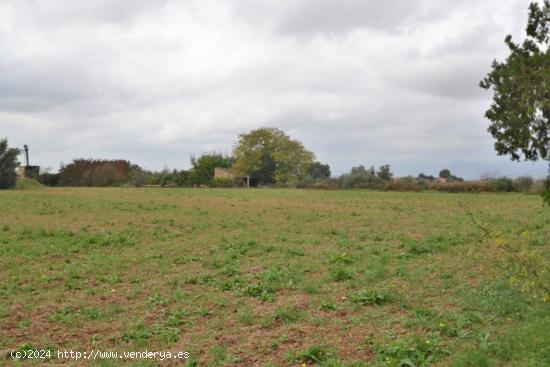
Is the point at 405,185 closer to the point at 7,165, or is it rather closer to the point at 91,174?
the point at 7,165

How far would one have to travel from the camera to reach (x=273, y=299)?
241 inches

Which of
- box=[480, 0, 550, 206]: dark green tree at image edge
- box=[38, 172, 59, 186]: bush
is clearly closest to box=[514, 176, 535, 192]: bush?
box=[480, 0, 550, 206]: dark green tree at image edge

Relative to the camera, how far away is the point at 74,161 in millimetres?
65875

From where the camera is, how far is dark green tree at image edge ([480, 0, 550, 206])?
20.3 ft

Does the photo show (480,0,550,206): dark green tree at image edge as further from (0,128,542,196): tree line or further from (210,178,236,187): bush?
(210,178,236,187): bush

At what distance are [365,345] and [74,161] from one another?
226 feet

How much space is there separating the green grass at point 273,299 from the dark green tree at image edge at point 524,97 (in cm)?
215

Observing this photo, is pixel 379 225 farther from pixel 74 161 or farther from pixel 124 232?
pixel 74 161

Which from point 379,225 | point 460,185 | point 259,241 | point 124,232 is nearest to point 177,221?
point 124,232

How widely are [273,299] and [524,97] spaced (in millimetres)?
4576

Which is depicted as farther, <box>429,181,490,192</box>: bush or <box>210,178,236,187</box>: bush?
<box>210,178,236,187</box>: bush

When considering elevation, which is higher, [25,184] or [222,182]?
[222,182]

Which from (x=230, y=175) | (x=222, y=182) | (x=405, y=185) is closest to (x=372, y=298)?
(x=405, y=185)

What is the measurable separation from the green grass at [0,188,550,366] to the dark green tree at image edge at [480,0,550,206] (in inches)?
84.5
